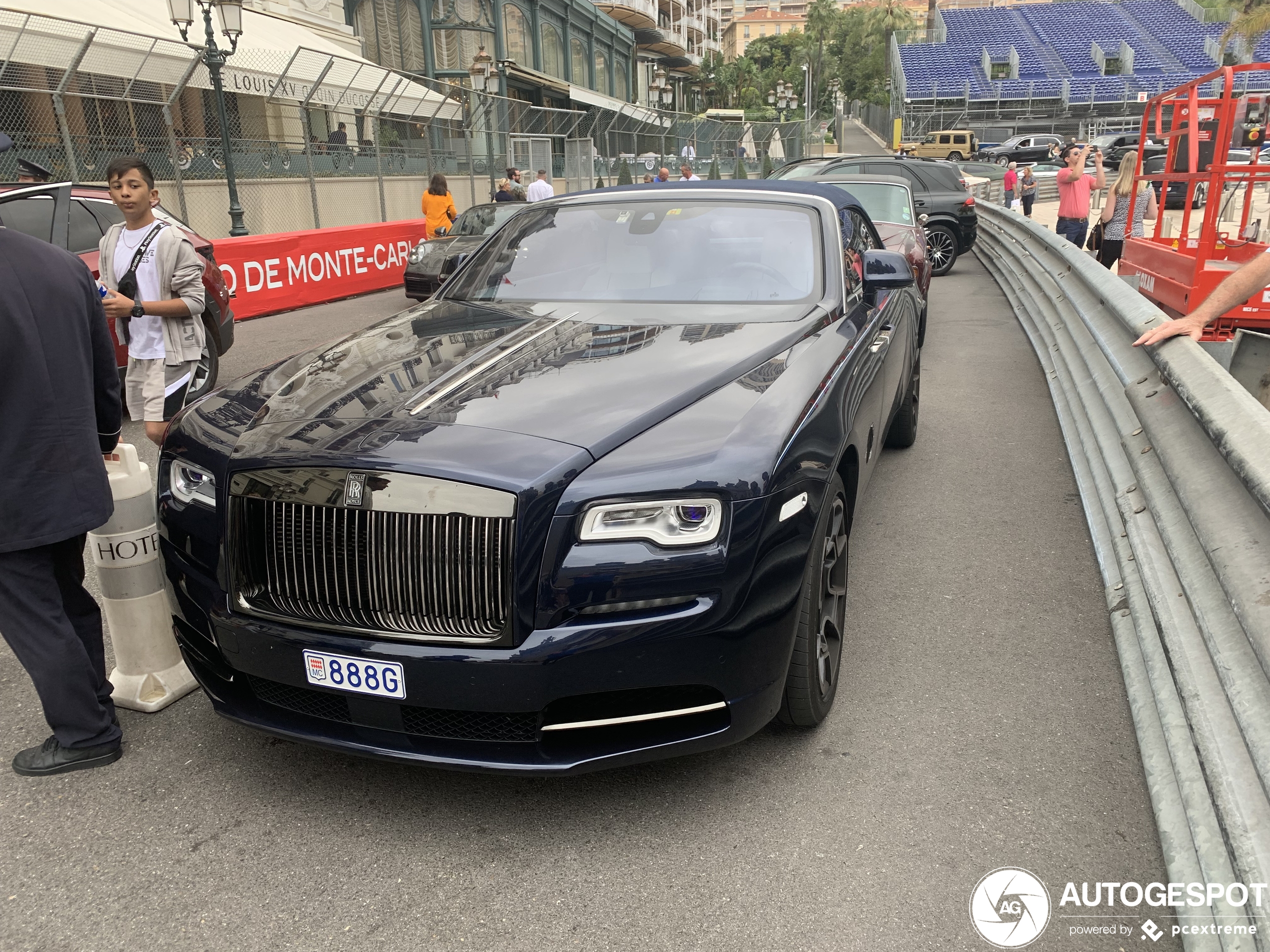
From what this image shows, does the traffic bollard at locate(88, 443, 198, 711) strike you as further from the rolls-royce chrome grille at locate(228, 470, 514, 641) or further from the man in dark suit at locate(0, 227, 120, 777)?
the rolls-royce chrome grille at locate(228, 470, 514, 641)

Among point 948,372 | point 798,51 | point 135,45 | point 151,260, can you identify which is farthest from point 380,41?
point 798,51

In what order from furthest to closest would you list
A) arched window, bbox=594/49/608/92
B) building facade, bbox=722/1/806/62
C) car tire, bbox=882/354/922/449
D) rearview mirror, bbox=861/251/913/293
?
1. building facade, bbox=722/1/806/62
2. arched window, bbox=594/49/608/92
3. car tire, bbox=882/354/922/449
4. rearview mirror, bbox=861/251/913/293

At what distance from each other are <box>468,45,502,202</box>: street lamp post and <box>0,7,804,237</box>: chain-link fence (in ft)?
0.36

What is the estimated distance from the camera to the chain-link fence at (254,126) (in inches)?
536

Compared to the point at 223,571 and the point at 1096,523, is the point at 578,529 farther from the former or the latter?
the point at 1096,523

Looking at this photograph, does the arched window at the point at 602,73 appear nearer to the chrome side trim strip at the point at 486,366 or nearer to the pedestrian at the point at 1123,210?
the pedestrian at the point at 1123,210

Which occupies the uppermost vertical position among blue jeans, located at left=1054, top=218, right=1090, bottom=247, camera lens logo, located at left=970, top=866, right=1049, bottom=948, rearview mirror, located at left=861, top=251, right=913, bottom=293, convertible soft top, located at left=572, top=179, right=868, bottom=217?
convertible soft top, located at left=572, top=179, right=868, bottom=217

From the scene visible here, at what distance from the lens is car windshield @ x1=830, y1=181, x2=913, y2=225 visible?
1026 cm

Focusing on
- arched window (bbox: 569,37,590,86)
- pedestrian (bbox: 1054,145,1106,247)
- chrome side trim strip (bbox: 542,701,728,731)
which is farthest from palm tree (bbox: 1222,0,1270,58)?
chrome side trim strip (bbox: 542,701,728,731)

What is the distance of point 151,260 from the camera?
458 cm

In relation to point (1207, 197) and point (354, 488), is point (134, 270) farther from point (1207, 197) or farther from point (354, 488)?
point (1207, 197)

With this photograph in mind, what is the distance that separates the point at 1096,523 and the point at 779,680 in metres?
2.68

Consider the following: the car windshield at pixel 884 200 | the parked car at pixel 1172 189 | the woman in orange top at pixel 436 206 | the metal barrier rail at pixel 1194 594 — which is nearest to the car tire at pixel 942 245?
the parked car at pixel 1172 189

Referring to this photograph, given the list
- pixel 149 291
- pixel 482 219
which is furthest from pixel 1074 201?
pixel 149 291
